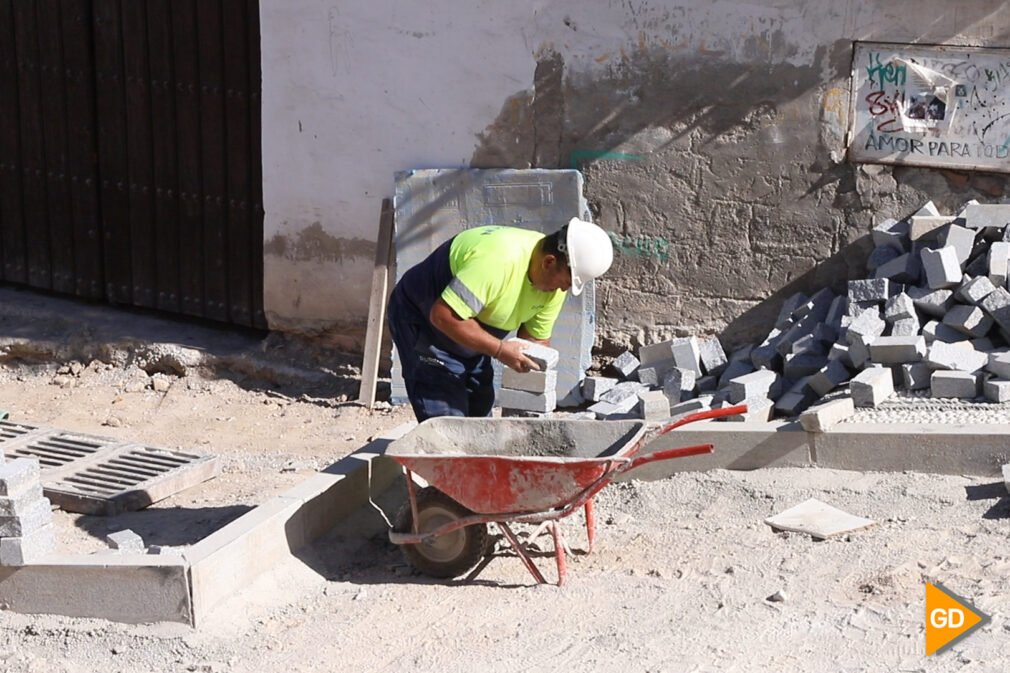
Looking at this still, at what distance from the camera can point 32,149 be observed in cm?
999

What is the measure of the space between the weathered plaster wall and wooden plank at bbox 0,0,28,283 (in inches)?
89.6

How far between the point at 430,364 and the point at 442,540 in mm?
815

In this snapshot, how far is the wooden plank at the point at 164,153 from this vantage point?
926cm

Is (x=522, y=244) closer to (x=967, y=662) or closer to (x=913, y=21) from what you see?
(x=967, y=662)

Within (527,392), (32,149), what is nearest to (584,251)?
(527,392)

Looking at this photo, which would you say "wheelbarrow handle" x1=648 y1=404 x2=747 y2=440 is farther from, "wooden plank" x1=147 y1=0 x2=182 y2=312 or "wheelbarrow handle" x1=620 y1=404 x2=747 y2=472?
"wooden plank" x1=147 y1=0 x2=182 y2=312

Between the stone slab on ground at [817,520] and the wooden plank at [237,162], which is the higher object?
the wooden plank at [237,162]

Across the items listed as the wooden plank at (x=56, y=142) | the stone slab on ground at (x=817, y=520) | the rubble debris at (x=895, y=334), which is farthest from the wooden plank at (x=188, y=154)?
the stone slab on ground at (x=817, y=520)

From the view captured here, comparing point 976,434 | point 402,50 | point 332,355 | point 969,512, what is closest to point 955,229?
point 976,434

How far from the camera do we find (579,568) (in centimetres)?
572

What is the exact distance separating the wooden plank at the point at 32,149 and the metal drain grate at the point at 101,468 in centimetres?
231

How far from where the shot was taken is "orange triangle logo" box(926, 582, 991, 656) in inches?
187

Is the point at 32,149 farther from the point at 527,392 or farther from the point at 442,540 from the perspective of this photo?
the point at 442,540

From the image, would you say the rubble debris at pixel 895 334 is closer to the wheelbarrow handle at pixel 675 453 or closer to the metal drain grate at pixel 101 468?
the wheelbarrow handle at pixel 675 453
